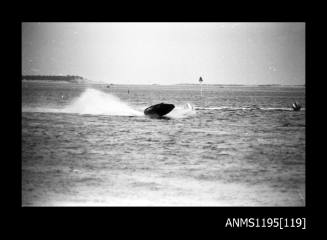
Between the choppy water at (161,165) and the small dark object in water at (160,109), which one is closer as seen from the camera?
the choppy water at (161,165)

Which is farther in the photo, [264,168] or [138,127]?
[138,127]

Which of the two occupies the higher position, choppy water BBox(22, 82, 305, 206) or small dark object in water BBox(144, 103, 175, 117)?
small dark object in water BBox(144, 103, 175, 117)

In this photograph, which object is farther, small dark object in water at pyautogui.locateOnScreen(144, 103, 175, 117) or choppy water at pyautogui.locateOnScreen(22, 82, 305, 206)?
small dark object in water at pyautogui.locateOnScreen(144, 103, 175, 117)

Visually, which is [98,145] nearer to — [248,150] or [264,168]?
[248,150]

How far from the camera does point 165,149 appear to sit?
22.4 metres

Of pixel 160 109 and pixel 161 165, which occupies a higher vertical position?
pixel 160 109

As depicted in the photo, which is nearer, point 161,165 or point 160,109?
point 161,165

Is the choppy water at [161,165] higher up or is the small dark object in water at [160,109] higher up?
the small dark object in water at [160,109]
